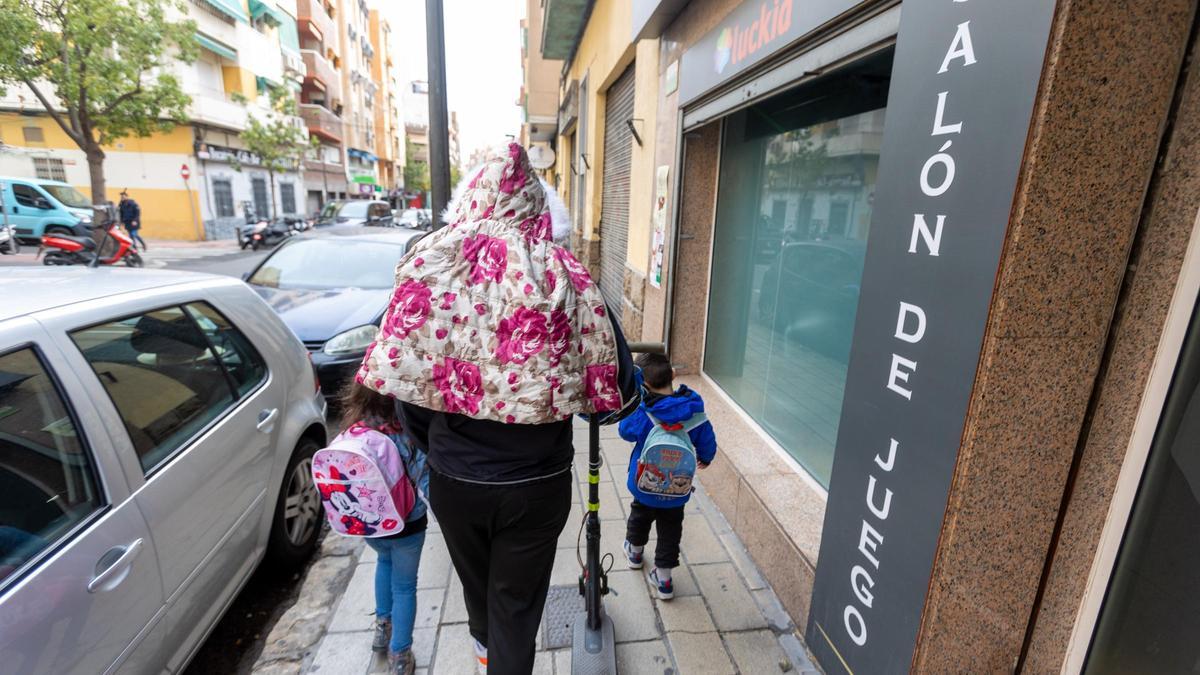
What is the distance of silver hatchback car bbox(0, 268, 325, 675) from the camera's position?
164cm

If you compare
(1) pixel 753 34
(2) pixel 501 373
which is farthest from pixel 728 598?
(1) pixel 753 34

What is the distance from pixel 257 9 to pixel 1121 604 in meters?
34.4

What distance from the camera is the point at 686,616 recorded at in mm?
2797

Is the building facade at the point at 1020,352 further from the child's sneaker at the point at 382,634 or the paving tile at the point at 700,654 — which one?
the child's sneaker at the point at 382,634

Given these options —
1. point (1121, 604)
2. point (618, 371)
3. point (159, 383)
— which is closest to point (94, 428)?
point (159, 383)

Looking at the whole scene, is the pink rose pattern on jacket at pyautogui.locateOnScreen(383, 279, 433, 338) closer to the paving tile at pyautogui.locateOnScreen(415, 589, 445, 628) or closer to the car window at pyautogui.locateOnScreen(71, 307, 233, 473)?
the car window at pyautogui.locateOnScreen(71, 307, 233, 473)

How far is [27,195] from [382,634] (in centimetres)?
1916

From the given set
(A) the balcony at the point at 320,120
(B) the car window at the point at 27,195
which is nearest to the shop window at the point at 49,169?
(B) the car window at the point at 27,195

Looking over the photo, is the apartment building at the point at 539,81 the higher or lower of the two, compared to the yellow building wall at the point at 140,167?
higher

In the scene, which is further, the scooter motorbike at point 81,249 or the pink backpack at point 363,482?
the scooter motorbike at point 81,249

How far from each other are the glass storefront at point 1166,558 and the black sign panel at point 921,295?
0.50 m

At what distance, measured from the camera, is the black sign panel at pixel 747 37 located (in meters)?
2.51

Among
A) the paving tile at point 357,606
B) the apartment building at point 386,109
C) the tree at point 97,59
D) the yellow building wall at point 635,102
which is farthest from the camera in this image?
the apartment building at point 386,109

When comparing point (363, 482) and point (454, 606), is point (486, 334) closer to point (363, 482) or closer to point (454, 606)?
point (363, 482)
